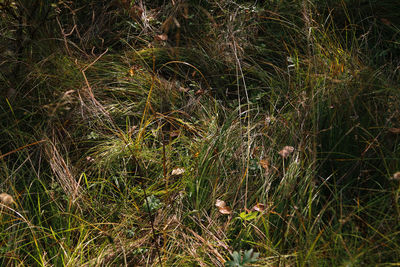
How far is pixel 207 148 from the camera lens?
7.27 feet

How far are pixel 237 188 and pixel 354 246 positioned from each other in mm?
630

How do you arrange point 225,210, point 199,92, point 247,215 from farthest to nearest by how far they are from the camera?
point 199,92 < point 225,210 < point 247,215

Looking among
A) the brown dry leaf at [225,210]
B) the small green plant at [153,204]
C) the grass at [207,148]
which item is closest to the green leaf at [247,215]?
the grass at [207,148]

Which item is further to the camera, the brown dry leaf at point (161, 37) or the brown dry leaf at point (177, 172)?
the brown dry leaf at point (161, 37)

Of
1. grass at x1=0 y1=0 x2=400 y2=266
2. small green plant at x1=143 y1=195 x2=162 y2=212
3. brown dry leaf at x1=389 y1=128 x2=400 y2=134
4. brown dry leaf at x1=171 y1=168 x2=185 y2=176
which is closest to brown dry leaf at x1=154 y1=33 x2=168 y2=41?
grass at x1=0 y1=0 x2=400 y2=266

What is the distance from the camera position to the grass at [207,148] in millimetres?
1838

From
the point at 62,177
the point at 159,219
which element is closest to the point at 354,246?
the point at 159,219

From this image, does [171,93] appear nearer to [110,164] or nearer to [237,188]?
[110,164]

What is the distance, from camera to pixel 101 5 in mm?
3377

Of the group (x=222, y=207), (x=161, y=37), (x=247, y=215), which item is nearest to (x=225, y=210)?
(x=222, y=207)

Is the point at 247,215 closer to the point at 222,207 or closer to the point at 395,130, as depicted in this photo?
the point at 222,207

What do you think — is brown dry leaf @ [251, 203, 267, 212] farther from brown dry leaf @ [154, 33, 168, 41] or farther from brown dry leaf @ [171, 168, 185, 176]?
brown dry leaf @ [154, 33, 168, 41]

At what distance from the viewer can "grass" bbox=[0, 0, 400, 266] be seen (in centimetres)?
184

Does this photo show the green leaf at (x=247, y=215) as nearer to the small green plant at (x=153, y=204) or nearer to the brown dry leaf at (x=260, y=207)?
the brown dry leaf at (x=260, y=207)
